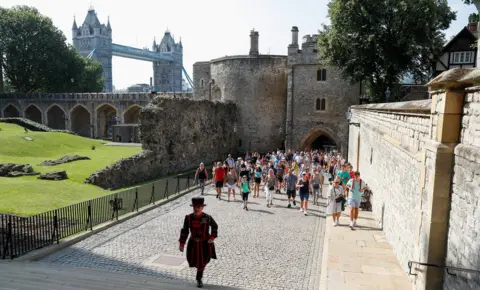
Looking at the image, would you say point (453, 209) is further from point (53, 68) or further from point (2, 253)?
point (53, 68)

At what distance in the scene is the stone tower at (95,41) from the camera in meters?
112

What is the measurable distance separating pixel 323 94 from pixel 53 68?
38.7m

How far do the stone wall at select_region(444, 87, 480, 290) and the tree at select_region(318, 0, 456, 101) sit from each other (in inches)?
743

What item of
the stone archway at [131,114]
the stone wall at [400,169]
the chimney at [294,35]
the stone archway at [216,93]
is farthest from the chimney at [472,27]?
the stone archway at [131,114]

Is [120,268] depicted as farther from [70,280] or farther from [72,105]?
[72,105]

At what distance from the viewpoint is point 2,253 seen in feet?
28.1

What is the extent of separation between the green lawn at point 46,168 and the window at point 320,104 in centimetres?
1476

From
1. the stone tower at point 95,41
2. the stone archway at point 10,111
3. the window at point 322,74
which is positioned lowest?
the stone archway at point 10,111

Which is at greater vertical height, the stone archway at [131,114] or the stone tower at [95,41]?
the stone tower at [95,41]

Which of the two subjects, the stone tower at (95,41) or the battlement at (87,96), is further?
the stone tower at (95,41)

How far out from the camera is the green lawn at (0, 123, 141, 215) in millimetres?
13193

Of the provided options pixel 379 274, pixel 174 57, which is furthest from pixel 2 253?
pixel 174 57

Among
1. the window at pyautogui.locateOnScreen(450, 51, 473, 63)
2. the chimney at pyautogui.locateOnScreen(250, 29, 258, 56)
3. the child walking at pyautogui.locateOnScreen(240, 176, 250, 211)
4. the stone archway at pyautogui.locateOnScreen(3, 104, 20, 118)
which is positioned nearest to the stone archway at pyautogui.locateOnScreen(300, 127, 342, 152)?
the chimney at pyautogui.locateOnScreen(250, 29, 258, 56)

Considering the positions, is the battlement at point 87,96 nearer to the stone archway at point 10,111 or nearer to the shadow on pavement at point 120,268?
the stone archway at point 10,111
